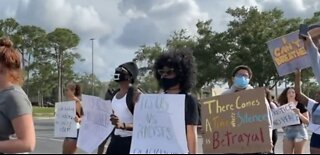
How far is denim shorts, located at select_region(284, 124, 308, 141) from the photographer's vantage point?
10664 mm

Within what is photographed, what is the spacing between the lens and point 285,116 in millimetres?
9945

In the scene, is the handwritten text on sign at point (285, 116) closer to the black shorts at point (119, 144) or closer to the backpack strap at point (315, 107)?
the backpack strap at point (315, 107)

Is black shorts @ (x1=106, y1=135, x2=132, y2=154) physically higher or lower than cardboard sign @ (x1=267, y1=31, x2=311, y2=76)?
lower

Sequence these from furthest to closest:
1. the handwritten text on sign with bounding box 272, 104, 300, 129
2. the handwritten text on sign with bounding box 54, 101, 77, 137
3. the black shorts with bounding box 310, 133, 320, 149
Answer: the handwritten text on sign with bounding box 54, 101, 77, 137
the handwritten text on sign with bounding box 272, 104, 300, 129
the black shorts with bounding box 310, 133, 320, 149

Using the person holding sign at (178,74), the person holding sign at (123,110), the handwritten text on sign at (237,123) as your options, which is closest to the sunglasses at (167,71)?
the person holding sign at (178,74)

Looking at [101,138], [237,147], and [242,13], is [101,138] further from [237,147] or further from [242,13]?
[242,13]

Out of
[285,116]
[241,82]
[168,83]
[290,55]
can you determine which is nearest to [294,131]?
[285,116]

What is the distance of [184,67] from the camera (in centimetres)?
538

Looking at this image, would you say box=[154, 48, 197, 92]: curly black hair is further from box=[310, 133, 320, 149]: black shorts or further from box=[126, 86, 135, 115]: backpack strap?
box=[310, 133, 320, 149]: black shorts

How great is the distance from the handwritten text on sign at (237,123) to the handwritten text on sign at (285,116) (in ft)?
15.9

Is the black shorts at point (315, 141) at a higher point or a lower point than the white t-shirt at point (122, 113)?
lower

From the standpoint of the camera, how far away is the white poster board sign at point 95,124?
6414 mm

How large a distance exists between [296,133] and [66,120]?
3.85 meters

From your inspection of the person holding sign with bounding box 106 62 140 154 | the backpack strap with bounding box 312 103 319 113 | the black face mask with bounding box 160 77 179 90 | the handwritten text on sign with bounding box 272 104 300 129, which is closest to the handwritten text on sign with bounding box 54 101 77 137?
the handwritten text on sign with bounding box 272 104 300 129
